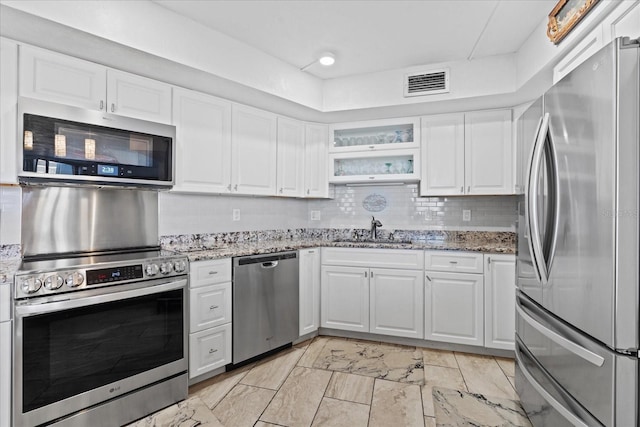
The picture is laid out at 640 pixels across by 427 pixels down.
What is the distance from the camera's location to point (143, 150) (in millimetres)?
2297

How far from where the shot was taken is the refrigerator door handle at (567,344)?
126cm

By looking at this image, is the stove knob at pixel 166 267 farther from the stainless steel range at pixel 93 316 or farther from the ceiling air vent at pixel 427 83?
the ceiling air vent at pixel 427 83

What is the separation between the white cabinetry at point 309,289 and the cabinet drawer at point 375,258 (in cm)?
13

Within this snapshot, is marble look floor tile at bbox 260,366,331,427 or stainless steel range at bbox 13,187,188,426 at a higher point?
stainless steel range at bbox 13,187,188,426

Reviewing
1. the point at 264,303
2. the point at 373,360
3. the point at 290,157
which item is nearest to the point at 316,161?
the point at 290,157

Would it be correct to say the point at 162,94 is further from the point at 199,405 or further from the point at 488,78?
the point at 488,78

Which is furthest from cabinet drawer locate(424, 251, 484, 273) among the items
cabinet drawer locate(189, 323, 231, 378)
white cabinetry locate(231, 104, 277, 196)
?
cabinet drawer locate(189, 323, 231, 378)

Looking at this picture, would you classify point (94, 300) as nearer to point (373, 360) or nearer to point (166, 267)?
point (166, 267)

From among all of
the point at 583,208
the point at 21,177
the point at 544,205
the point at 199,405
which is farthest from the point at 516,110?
the point at 21,177

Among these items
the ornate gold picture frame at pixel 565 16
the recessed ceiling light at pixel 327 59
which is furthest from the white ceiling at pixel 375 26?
the ornate gold picture frame at pixel 565 16

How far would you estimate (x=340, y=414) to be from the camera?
211 cm

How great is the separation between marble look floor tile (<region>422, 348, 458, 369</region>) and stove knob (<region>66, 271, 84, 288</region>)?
2.47 metres

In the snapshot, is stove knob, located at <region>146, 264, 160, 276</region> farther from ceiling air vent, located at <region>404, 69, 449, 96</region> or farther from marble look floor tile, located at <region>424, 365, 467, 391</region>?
ceiling air vent, located at <region>404, 69, 449, 96</region>

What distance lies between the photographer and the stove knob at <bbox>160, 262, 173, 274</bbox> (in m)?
2.13
